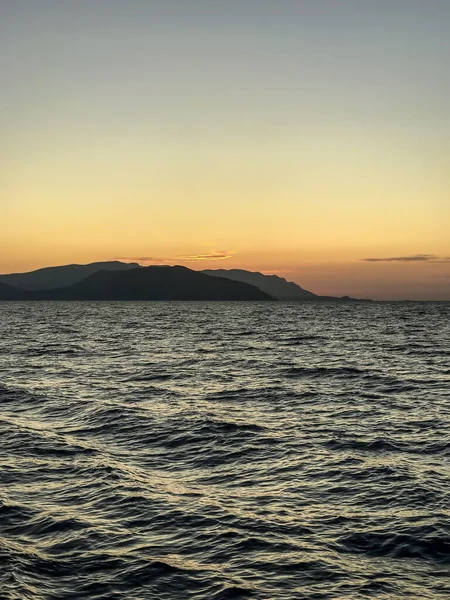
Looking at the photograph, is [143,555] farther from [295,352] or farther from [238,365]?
[295,352]

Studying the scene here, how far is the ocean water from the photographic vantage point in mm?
12945

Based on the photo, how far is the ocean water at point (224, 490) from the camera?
42.5ft

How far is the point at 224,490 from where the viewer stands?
18.4 meters

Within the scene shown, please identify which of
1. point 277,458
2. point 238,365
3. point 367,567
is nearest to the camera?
point 367,567

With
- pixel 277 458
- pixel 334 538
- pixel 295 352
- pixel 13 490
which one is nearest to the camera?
pixel 334 538

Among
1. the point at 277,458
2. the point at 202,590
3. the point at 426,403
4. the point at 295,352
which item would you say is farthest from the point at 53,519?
the point at 295,352

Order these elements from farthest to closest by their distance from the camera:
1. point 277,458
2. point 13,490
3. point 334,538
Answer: point 277,458 → point 13,490 → point 334,538

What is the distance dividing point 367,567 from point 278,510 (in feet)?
12.0

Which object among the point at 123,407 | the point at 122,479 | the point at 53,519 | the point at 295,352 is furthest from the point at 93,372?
the point at 53,519

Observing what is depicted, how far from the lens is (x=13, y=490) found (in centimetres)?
1838

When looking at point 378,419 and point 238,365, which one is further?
point 238,365

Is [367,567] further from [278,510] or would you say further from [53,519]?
[53,519]

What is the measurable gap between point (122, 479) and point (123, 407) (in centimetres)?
1205

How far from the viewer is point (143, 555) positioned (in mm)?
13938
